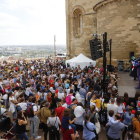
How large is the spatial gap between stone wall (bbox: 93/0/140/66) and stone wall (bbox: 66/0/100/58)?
Result: 4866mm

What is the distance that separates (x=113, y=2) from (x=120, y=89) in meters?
11.1

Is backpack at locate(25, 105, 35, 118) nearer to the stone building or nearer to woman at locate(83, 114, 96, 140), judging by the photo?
woman at locate(83, 114, 96, 140)

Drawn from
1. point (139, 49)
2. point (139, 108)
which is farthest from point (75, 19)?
point (139, 108)

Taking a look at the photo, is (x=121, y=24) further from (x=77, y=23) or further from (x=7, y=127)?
(x=7, y=127)

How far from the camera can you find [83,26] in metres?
22.5

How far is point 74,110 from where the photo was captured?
4832mm

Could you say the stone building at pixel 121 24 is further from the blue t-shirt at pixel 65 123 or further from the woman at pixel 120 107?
the blue t-shirt at pixel 65 123

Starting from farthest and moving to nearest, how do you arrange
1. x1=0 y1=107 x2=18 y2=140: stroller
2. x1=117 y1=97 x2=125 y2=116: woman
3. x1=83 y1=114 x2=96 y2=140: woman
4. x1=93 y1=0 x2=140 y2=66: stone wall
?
1. x1=93 y1=0 x2=140 y2=66: stone wall
2. x1=0 y1=107 x2=18 y2=140: stroller
3. x1=117 y1=97 x2=125 y2=116: woman
4. x1=83 y1=114 x2=96 y2=140: woman

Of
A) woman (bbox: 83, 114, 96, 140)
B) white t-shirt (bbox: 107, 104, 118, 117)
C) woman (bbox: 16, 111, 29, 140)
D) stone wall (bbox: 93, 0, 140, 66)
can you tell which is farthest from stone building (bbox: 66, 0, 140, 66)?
woman (bbox: 16, 111, 29, 140)

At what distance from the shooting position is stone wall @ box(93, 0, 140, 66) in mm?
15445

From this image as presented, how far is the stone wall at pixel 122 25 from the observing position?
15.4 meters

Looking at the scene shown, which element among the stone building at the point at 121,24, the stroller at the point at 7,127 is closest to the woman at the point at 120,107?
the stroller at the point at 7,127

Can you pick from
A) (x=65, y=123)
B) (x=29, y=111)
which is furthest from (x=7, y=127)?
(x=65, y=123)

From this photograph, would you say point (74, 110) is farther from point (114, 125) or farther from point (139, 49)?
point (139, 49)
